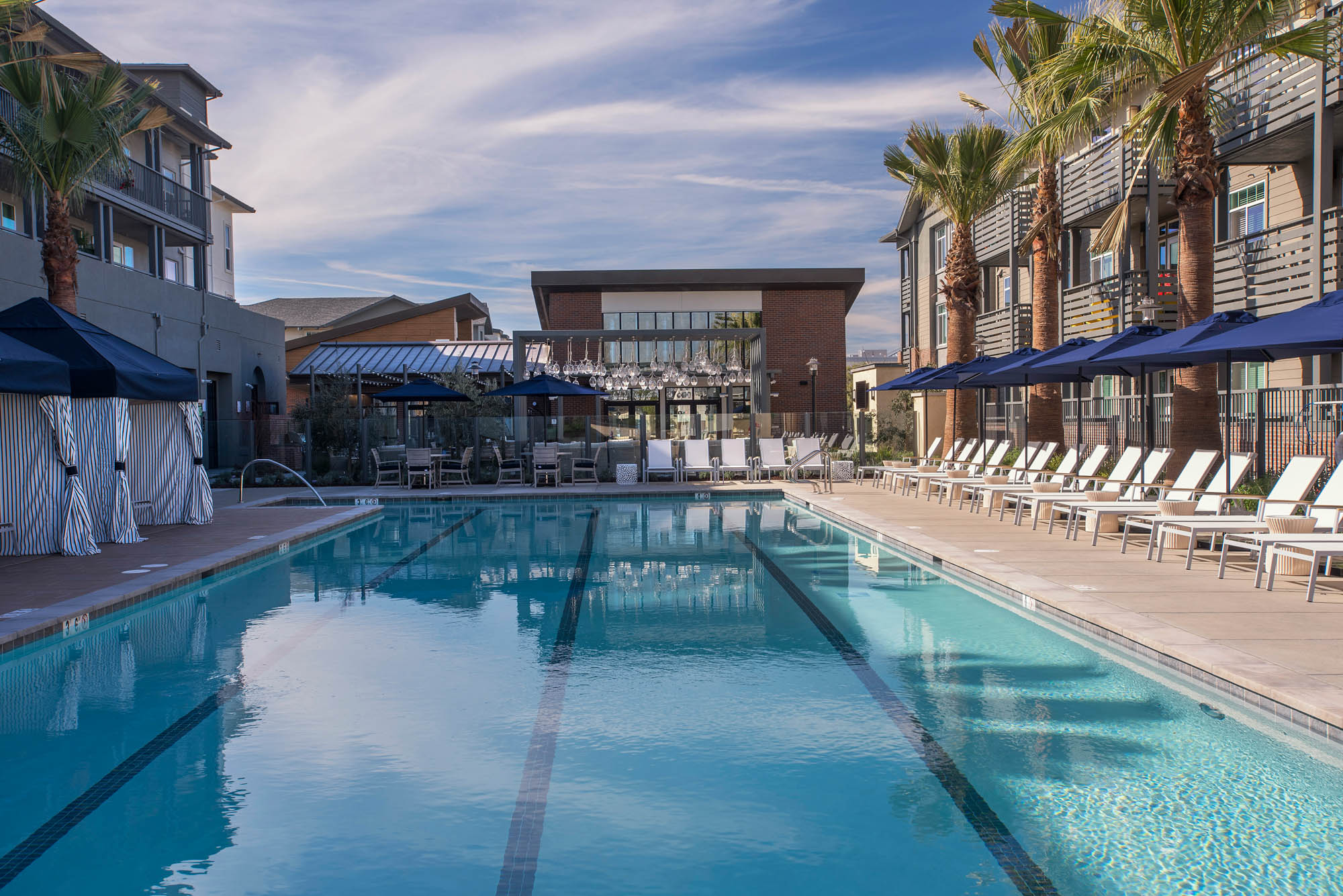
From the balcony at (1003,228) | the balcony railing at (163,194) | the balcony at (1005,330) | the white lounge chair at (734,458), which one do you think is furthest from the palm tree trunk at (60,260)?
the balcony at (1005,330)

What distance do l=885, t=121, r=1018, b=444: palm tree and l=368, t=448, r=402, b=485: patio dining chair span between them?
11803mm

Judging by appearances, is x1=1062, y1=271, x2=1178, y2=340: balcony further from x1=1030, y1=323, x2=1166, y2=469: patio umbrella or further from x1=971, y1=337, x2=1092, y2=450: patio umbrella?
x1=1030, y1=323, x2=1166, y2=469: patio umbrella

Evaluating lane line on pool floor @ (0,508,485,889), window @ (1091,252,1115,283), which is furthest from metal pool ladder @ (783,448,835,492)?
lane line on pool floor @ (0,508,485,889)

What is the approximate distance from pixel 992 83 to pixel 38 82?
1464cm

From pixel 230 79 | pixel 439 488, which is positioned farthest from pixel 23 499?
pixel 230 79

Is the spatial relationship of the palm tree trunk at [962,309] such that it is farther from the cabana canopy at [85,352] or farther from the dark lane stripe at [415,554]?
the cabana canopy at [85,352]

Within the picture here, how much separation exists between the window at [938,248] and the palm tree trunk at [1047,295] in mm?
15592

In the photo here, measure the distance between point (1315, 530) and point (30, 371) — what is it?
1167 cm

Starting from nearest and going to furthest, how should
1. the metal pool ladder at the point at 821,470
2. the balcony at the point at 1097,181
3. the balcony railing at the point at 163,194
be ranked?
the balcony at the point at 1097,181 → the metal pool ladder at the point at 821,470 → the balcony railing at the point at 163,194

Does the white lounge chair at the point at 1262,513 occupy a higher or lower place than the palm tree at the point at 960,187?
lower

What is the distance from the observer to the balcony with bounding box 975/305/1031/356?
2292 cm

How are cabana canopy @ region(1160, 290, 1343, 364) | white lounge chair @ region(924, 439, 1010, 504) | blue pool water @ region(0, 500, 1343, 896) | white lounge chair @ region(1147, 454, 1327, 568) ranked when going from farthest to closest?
white lounge chair @ region(924, 439, 1010, 504) < white lounge chair @ region(1147, 454, 1327, 568) < cabana canopy @ region(1160, 290, 1343, 364) < blue pool water @ region(0, 500, 1343, 896)

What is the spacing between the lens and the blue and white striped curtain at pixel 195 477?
44.9 feet

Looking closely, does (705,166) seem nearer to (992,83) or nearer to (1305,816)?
(992,83)
